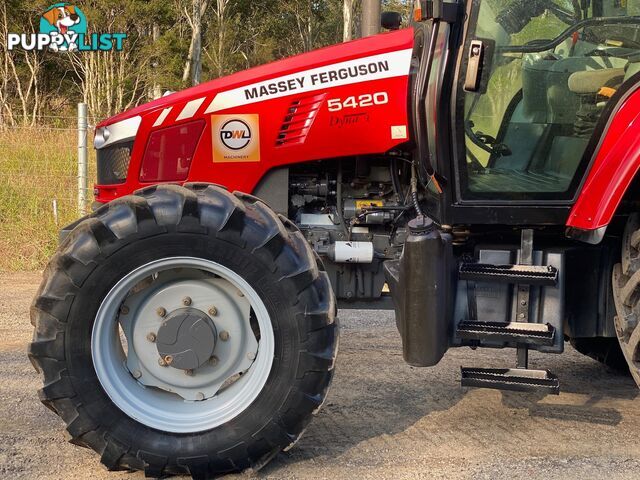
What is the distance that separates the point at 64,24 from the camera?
22344 millimetres

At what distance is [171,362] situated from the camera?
346 cm

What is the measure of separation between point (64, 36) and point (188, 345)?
21.2 meters

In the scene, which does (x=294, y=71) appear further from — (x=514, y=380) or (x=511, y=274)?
(x=514, y=380)

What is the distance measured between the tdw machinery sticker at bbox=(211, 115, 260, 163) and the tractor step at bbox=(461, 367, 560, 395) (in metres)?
1.61

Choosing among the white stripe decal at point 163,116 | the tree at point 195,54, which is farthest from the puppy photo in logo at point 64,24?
the white stripe decal at point 163,116

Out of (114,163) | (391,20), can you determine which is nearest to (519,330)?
(391,20)

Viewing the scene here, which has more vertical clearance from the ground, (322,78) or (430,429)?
(322,78)

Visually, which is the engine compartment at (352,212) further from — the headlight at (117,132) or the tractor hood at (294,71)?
the headlight at (117,132)

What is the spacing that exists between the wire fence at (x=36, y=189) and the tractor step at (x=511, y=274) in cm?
603

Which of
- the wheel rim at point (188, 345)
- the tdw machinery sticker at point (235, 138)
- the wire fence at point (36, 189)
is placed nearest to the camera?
the wheel rim at point (188, 345)

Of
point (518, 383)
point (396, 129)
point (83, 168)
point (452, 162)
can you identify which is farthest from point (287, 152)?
point (83, 168)

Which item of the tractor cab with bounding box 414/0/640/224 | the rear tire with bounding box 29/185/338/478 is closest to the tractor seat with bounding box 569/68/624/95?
the tractor cab with bounding box 414/0/640/224

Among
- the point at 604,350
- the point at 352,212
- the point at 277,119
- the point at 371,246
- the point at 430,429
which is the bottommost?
the point at 430,429

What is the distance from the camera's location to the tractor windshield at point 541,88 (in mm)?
3559
